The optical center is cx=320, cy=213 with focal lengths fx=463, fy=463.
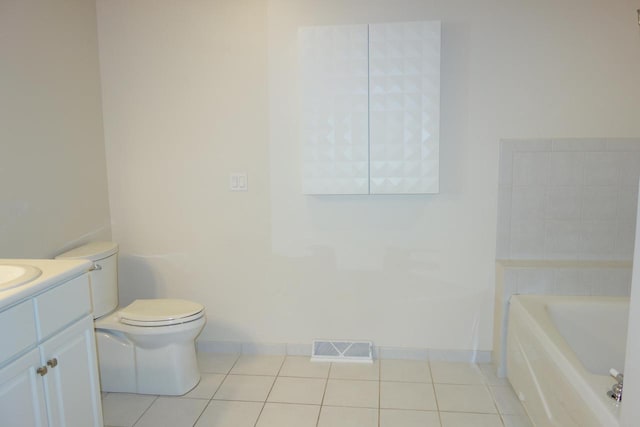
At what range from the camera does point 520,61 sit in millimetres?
2518

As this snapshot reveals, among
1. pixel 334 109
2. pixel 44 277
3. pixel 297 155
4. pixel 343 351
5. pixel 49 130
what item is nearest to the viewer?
pixel 44 277

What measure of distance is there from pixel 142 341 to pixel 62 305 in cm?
91

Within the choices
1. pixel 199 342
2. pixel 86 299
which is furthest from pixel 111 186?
pixel 86 299

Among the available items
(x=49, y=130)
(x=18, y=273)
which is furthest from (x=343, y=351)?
(x=49, y=130)

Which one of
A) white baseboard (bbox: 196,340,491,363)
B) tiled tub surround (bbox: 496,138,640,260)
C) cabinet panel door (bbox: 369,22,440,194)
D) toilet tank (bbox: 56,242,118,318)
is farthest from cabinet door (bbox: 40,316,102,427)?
tiled tub surround (bbox: 496,138,640,260)

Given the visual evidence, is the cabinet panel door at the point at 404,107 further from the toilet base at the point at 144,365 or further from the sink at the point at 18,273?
the sink at the point at 18,273

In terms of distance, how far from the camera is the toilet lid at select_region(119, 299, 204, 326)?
7.75 ft

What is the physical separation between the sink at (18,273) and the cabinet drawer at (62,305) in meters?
0.07

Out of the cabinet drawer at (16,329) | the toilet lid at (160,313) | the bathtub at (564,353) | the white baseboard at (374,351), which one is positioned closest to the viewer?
the cabinet drawer at (16,329)

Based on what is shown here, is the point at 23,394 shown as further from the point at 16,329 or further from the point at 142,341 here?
the point at 142,341

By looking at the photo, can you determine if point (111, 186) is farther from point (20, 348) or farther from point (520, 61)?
point (520, 61)

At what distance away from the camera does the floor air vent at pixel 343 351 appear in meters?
2.80

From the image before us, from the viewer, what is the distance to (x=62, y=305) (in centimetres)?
158

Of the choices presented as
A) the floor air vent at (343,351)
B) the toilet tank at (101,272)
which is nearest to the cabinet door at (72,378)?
the toilet tank at (101,272)
